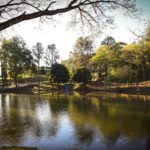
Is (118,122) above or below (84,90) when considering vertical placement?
below

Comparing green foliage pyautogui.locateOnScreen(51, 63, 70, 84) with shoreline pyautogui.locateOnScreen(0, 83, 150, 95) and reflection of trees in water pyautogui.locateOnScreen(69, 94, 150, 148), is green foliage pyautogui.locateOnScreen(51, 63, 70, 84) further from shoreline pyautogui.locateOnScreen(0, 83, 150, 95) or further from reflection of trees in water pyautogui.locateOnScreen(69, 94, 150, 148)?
reflection of trees in water pyautogui.locateOnScreen(69, 94, 150, 148)

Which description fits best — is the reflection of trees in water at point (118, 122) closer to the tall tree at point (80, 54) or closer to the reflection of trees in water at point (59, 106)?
the reflection of trees in water at point (59, 106)

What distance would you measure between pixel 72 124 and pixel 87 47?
72884 mm

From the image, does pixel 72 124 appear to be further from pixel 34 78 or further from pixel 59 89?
pixel 34 78

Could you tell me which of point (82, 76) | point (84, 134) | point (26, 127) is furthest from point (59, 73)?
point (84, 134)

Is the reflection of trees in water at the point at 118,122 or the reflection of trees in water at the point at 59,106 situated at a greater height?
the reflection of trees in water at the point at 59,106

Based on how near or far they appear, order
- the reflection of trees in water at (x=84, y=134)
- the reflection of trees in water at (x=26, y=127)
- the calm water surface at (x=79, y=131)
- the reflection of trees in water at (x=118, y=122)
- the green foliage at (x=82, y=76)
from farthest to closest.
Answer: the green foliage at (x=82, y=76) → the reflection of trees in water at (x=118, y=122) → the reflection of trees in water at (x=26, y=127) → the reflection of trees in water at (x=84, y=134) → the calm water surface at (x=79, y=131)

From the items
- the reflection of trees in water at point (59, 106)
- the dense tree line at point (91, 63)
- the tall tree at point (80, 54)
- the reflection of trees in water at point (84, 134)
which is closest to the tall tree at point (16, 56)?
the dense tree line at point (91, 63)

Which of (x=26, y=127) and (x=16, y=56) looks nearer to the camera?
(x=26, y=127)

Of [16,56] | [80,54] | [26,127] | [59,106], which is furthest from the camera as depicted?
[80,54]

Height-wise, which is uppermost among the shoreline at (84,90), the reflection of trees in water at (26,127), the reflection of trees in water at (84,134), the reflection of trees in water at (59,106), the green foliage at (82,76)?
the green foliage at (82,76)

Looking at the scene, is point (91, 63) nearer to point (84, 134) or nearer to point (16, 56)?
point (16, 56)

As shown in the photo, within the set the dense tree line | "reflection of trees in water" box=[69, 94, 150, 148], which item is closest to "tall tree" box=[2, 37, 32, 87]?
the dense tree line

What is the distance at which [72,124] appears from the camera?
29125mm
